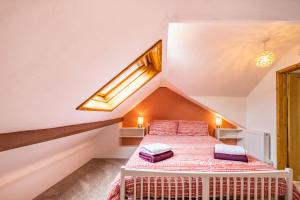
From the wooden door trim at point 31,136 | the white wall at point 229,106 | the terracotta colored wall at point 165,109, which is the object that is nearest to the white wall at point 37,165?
the wooden door trim at point 31,136

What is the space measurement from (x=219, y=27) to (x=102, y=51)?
159cm

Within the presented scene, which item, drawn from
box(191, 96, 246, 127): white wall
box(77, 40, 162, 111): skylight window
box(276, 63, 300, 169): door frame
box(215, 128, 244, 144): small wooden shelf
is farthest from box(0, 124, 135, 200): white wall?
box(276, 63, 300, 169): door frame

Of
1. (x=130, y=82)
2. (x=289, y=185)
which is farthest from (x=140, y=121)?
(x=289, y=185)

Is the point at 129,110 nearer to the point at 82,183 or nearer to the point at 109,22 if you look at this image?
the point at 82,183

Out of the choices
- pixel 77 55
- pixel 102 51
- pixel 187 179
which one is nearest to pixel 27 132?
pixel 77 55

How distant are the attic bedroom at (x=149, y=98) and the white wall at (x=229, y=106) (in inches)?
0.9

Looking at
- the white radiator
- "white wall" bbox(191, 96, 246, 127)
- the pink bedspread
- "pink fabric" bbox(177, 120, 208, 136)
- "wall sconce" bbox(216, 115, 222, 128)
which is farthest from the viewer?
"wall sconce" bbox(216, 115, 222, 128)

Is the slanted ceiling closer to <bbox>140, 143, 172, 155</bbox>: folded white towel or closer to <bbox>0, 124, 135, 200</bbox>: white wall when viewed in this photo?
<bbox>0, 124, 135, 200</bbox>: white wall

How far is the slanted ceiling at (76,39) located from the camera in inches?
30.0

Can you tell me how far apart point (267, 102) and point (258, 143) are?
2.53 feet

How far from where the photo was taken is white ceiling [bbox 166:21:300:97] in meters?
2.20

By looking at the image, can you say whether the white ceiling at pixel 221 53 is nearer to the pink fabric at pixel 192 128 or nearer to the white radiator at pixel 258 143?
the pink fabric at pixel 192 128

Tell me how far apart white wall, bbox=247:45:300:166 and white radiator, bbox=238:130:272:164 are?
0.26 feet

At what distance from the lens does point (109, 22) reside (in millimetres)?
1118
